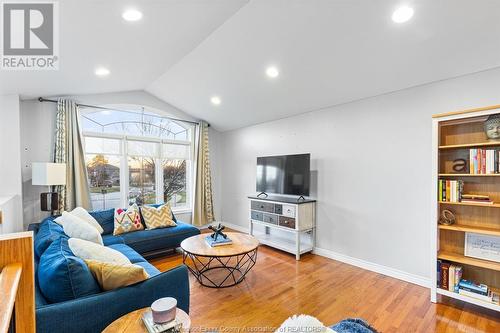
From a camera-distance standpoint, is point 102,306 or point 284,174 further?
point 284,174

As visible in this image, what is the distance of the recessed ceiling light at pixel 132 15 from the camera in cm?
210

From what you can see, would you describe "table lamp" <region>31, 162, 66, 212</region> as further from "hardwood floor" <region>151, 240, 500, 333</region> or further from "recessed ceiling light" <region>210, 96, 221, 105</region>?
"recessed ceiling light" <region>210, 96, 221, 105</region>

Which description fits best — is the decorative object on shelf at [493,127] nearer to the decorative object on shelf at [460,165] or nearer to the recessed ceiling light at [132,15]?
the decorative object on shelf at [460,165]

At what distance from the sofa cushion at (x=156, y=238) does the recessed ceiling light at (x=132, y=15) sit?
8.95ft

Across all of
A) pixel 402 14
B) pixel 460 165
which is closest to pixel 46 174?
pixel 402 14

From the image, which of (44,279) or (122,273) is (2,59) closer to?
(44,279)

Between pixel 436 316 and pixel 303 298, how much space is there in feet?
3.94

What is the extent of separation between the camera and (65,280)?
145 cm

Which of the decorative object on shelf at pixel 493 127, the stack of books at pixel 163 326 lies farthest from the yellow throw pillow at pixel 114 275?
the decorative object on shelf at pixel 493 127

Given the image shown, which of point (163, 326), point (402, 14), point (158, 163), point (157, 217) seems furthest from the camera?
point (158, 163)

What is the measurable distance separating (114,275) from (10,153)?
301 centimetres

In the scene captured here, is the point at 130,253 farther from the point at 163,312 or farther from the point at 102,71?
the point at 102,71

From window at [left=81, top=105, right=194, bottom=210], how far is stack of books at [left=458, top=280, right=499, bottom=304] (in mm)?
4664

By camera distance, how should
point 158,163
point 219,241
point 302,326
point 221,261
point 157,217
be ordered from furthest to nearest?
point 158,163 < point 157,217 < point 221,261 < point 219,241 < point 302,326
